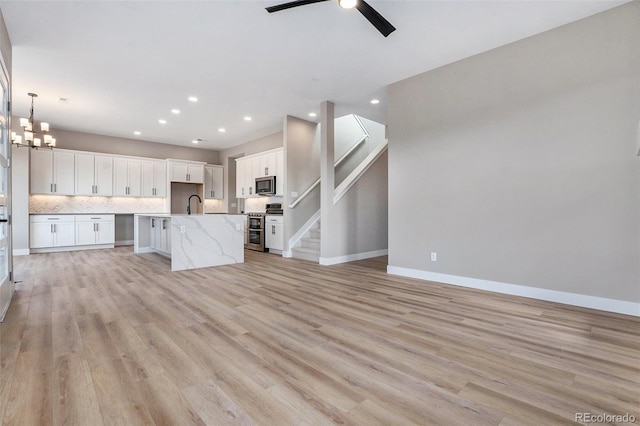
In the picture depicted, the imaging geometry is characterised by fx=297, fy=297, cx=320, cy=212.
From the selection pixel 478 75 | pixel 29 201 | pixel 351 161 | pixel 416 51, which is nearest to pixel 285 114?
pixel 351 161

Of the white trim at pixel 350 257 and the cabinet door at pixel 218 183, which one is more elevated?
the cabinet door at pixel 218 183

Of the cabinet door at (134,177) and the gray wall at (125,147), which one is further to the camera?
the cabinet door at (134,177)

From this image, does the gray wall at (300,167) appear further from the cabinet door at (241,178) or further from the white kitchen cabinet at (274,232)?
the cabinet door at (241,178)

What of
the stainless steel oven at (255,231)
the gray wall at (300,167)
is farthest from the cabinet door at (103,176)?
the gray wall at (300,167)

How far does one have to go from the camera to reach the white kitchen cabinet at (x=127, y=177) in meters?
8.00

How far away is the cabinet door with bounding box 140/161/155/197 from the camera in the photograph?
8422 millimetres

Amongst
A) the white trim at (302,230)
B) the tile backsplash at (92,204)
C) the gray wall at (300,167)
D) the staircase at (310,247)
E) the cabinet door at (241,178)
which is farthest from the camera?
the cabinet door at (241,178)

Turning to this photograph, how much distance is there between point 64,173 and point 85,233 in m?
1.54

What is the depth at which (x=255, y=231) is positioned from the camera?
754 cm

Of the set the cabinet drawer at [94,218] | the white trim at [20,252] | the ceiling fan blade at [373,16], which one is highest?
the ceiling fan blade at [373,16]

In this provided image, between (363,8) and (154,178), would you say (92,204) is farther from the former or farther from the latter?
(363,8)

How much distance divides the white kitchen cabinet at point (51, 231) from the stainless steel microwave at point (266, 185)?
454 cm

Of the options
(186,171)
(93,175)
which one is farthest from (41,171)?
(186,171)

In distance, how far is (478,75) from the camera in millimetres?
3844
